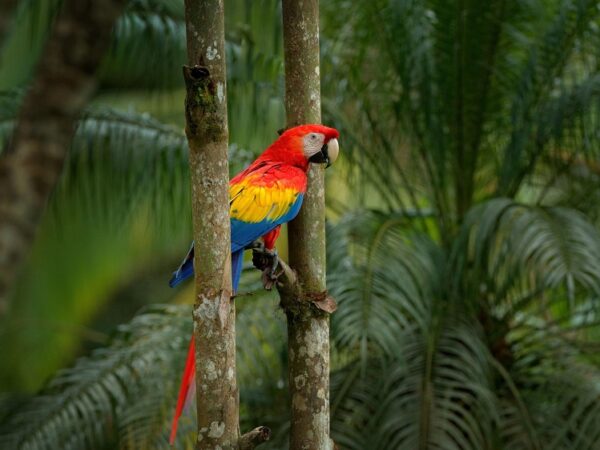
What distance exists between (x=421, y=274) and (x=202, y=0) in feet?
5.86

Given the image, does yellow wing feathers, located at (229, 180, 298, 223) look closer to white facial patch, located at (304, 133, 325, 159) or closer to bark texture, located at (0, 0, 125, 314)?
white facial patch, located at (304, 133, 325, 159)

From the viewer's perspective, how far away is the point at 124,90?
5953mm

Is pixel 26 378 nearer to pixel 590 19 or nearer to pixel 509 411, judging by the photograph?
pixel 509 411

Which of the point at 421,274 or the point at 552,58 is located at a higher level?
the point at 552,58

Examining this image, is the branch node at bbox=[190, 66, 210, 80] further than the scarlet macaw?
No

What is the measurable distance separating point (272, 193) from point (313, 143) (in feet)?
0.48

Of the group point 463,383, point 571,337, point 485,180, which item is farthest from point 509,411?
point 485,180

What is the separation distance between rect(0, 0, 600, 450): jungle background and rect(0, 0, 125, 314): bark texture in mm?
1363

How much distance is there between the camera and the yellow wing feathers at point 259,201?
1965 millimetres

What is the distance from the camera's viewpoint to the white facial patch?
1.97 meters

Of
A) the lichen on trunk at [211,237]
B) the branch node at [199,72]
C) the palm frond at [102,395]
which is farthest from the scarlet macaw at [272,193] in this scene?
the palm frond at [102,395]

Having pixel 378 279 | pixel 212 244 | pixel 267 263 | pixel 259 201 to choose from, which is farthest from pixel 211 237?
pixel 378 279

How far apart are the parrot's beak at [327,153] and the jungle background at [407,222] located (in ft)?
2.65

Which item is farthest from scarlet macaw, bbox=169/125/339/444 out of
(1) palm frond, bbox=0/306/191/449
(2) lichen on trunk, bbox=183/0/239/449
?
(1) palm frond, bbox=0/306/191/449
